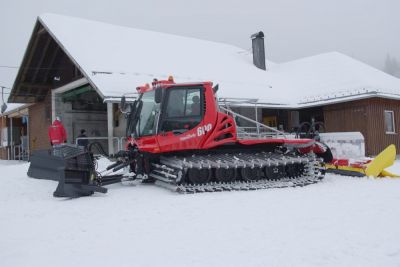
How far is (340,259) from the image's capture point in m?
3.56

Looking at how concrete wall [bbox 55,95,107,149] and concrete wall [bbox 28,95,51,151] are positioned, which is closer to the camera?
concrete wall [bbox 55,95,107,149]

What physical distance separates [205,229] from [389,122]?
16.4 m

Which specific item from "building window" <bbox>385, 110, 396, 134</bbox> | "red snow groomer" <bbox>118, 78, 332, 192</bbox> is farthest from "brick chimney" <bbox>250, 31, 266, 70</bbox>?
"red snow groomer" <bbox>118, 78, 332, 192</bbox>

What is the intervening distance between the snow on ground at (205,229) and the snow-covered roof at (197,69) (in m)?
6.81

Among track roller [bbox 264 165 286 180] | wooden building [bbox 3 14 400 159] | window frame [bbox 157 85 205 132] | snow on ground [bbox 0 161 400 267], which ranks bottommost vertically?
snow on ground [bbox 0 161 400 267]

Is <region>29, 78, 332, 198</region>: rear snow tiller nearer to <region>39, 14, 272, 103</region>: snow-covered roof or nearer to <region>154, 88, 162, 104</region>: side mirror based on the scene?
<region>154, 88, 162, 104</region>: side mirror

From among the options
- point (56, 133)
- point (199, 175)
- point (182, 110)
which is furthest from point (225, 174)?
point (56, 133)

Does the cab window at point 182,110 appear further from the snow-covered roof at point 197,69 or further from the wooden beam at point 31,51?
the wooden beam at point 31,51

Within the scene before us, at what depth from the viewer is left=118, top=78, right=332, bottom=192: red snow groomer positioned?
794cm

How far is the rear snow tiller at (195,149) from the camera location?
792cm

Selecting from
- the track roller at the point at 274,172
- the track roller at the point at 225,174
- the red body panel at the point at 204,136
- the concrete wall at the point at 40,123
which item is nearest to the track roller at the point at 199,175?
the track roller at the point at 225,174

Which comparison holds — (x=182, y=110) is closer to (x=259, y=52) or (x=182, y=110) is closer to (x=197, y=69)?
(x=197, y=69)

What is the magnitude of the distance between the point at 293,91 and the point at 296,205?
14.3m

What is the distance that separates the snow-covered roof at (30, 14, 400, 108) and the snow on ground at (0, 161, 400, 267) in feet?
22.4
